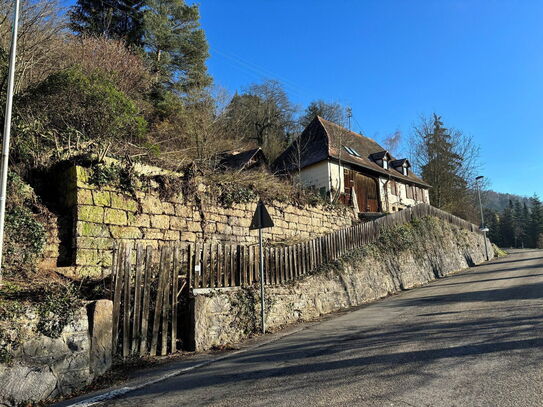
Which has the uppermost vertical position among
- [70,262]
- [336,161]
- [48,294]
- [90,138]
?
[336,161]

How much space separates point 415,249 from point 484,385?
50.8 feet

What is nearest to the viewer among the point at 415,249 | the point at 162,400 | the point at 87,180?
the point at 162,400

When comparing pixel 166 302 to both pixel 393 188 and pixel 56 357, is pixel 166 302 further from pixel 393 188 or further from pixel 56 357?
pixel 393 188

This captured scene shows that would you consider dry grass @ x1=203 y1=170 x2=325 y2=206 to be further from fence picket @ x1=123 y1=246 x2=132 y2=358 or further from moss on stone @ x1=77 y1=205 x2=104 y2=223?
fence picket @ x1=123 y1=246 x2=132 y2=358

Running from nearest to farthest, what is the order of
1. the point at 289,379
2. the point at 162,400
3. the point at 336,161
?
the point at 162,400, the point at 289,379, the point at 336,161

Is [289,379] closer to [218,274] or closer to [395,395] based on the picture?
[395,395]

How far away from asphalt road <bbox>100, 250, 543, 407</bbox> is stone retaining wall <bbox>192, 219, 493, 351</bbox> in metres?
1.00

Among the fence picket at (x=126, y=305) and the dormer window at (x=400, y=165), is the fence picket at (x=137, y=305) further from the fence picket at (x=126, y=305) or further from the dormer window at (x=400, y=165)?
the dormer window at (x=400, y=165)

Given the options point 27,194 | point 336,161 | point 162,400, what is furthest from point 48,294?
point 336,161

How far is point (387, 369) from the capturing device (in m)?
4.58

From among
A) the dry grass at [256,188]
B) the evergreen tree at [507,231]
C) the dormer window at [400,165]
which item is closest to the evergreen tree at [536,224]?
the evergreen tree at [507,231]

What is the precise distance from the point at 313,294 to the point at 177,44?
17.2 m

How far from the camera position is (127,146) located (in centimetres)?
949

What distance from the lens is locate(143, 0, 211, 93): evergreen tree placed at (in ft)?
64.9
